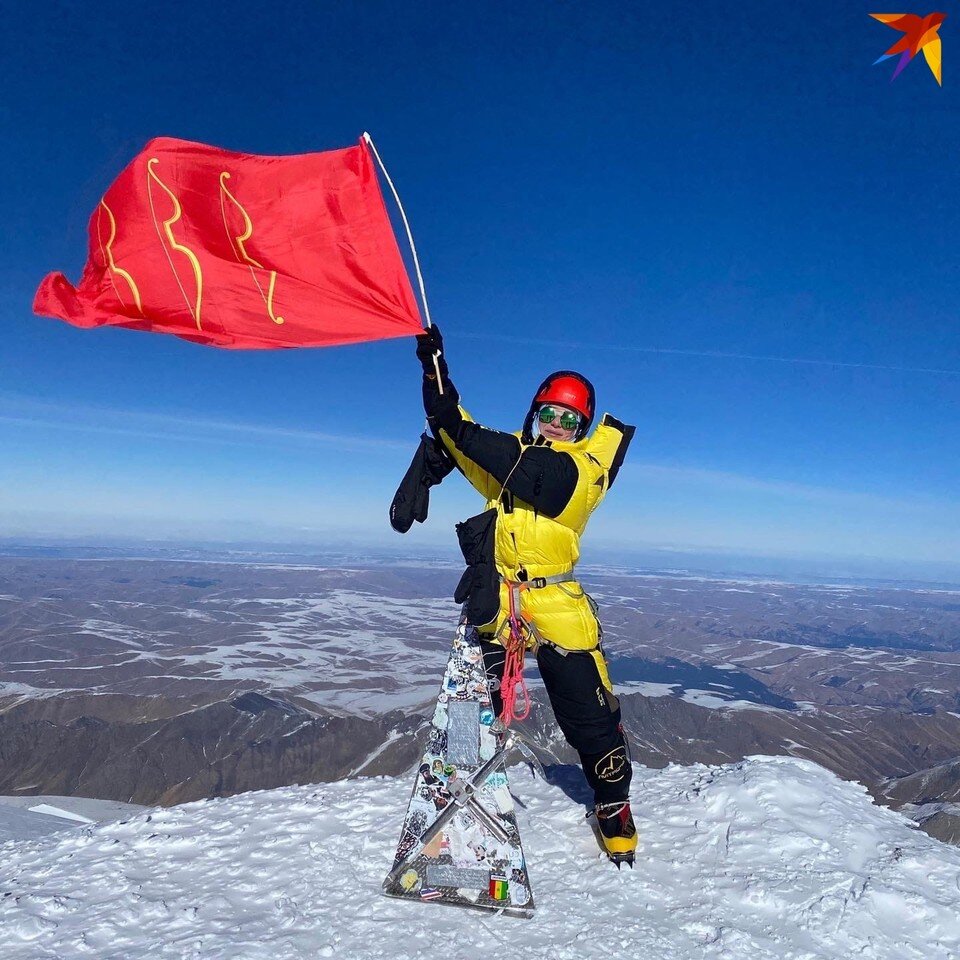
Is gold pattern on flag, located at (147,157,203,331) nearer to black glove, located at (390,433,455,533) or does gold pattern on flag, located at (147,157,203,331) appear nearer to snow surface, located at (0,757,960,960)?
black glove, located at (390,433,455,533)

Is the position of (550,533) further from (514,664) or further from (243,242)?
(243,242)

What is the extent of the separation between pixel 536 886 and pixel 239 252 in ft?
26.4

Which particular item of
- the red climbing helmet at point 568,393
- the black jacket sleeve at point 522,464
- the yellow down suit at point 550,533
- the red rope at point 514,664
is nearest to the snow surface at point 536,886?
the red rope at point 514,664

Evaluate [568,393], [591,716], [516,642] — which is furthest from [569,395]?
[591,716]

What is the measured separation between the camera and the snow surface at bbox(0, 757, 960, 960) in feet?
17.0

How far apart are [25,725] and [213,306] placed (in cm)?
21540

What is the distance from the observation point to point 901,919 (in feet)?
18.2

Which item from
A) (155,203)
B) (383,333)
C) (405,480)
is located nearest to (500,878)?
(405,480)

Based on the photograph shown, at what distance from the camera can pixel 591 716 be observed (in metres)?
6.56

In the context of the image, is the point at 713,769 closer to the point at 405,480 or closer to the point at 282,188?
the point at 405,480

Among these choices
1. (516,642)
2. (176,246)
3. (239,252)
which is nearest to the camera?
(516,642)

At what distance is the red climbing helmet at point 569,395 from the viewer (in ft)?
22.5

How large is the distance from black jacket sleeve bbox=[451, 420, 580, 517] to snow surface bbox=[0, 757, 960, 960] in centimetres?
400

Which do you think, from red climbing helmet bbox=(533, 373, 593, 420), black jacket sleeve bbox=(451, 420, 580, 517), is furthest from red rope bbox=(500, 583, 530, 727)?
red climbing helmet bbox=(533, 373, 593, 420)
